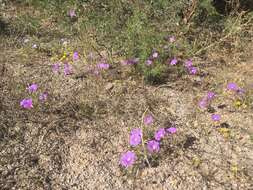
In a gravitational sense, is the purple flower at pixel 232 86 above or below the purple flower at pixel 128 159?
above

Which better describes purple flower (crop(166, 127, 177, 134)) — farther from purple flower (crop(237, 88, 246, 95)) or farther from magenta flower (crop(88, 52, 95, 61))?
magenta flower (crop(88, 52, 95, 61))

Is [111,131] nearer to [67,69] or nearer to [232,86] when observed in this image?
[67,69]

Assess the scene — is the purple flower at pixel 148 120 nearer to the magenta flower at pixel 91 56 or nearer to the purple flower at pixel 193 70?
the purple flower at pixel 193 70

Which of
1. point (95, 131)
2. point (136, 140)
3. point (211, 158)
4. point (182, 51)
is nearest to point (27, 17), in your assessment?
point (182, 51)

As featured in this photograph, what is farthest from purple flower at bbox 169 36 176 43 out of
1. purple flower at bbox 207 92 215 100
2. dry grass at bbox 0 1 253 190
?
purple flower at bbox 207 92 215 100

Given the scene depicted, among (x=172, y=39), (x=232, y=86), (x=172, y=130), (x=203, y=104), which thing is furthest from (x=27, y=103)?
(x=232, y=86)

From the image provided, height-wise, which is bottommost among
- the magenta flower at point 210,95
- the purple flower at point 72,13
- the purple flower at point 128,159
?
the purple flower at point 72,13

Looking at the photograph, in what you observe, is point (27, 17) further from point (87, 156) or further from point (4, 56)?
point (87, 156)

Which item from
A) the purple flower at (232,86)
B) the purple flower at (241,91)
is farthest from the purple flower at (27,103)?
the purple flower at (241,91)

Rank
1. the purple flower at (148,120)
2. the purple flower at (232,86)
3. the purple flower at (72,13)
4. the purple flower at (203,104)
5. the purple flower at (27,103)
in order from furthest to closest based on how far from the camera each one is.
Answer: the purple flower at (72,13) → the purple flower at (232,86) → the purple flower at (203,104) → the purple flower at (27,103) → the purple flower at (148,120)
